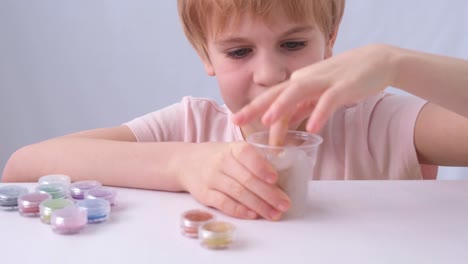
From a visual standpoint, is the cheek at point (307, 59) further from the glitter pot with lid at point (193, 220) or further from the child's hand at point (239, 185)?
the glitter pot with lid at point (193, 220)

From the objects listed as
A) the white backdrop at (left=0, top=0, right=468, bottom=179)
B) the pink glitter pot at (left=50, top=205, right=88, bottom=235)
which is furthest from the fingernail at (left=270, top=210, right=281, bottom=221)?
the white backdrop at (left=0, top=0, right=468, bottom=179)

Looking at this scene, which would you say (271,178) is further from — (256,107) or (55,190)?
(55,190)

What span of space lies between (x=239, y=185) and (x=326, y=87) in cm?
17

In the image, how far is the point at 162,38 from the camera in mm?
1759

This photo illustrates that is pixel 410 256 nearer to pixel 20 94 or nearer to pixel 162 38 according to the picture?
pixel 162 38

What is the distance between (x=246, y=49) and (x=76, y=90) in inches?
42.1

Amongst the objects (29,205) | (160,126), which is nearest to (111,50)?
(160,126)

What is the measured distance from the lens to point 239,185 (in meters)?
0.66

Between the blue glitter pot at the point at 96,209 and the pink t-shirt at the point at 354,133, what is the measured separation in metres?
0.40

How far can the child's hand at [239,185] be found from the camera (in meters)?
0.64

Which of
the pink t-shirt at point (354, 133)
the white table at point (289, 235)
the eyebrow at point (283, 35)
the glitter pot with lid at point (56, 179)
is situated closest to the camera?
the white table at point (289, 235)

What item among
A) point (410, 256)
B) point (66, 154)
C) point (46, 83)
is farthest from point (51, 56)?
point (410, 256)

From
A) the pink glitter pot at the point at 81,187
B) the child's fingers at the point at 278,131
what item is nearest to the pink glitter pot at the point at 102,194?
the pink glitter pot at the point at 81,187

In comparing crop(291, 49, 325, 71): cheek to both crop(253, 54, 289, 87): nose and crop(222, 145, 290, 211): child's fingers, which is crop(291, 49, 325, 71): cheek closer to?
crop(253, 54, 289, 87): nose
